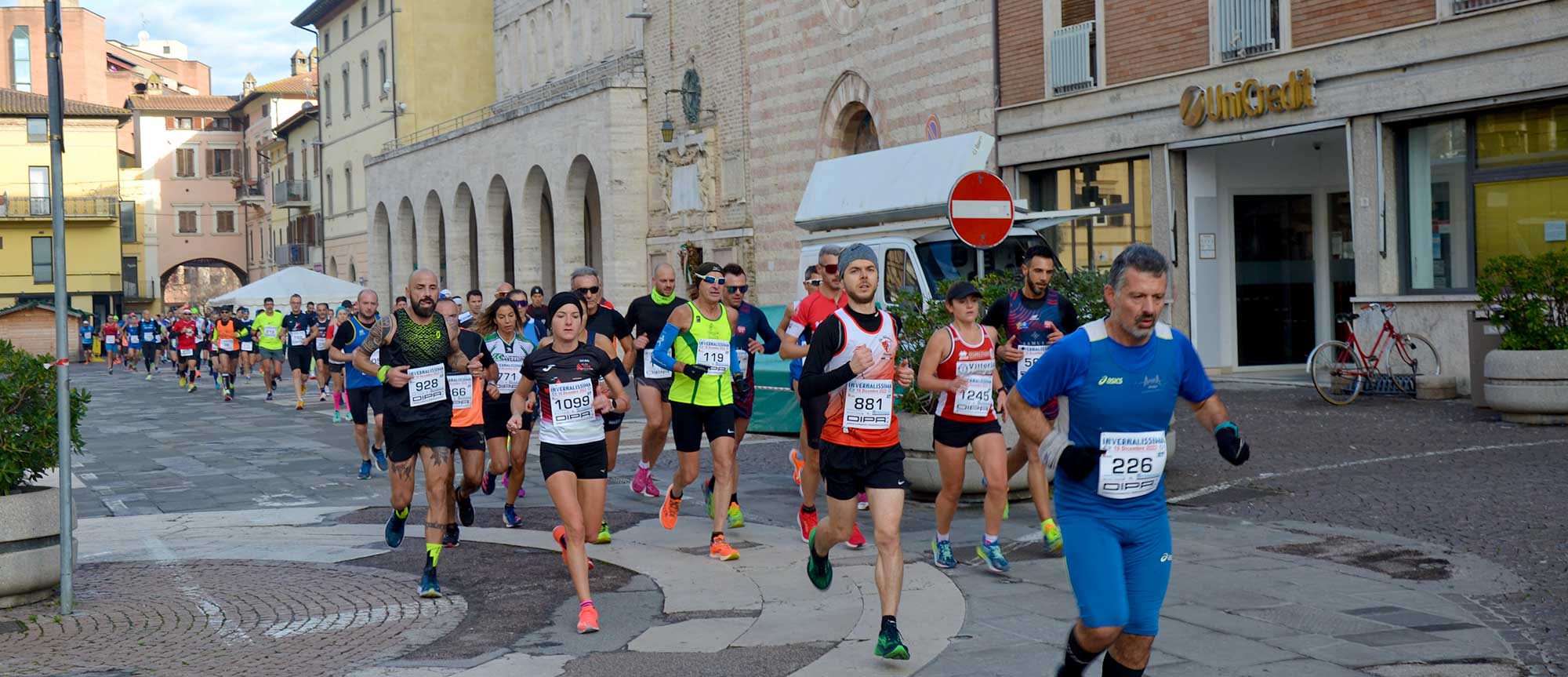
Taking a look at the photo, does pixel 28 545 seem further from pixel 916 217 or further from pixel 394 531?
pixel 916 217

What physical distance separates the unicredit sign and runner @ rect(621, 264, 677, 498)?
1009cm

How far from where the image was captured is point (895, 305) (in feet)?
40.5

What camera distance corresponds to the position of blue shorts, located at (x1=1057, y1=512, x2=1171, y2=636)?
505 centimetres

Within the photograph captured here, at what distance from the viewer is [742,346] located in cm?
1188

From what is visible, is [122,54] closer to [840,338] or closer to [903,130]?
[903,130]

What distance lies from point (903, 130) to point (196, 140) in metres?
73.1

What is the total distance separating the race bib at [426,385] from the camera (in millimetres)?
9047

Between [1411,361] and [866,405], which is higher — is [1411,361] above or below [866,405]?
below

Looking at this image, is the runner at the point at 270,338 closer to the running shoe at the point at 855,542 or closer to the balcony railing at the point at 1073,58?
the balcony railing at the point at 1073,58

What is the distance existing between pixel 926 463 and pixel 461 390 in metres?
3.43

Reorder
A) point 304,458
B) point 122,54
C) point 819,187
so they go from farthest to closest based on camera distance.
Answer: point 122,54 → point 819,187 → point 304,458

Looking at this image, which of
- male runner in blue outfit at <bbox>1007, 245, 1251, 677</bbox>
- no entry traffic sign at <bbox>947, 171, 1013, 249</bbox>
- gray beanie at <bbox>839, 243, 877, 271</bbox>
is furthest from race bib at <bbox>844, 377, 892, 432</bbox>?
no entry traffic sign at <bbox>947, 171, 1013, 249</bbox>

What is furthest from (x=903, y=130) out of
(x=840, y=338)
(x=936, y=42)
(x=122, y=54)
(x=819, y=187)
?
(x=122, y=54)

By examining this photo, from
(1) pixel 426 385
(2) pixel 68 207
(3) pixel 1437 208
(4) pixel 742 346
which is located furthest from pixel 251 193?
(1) pixel 426 385
